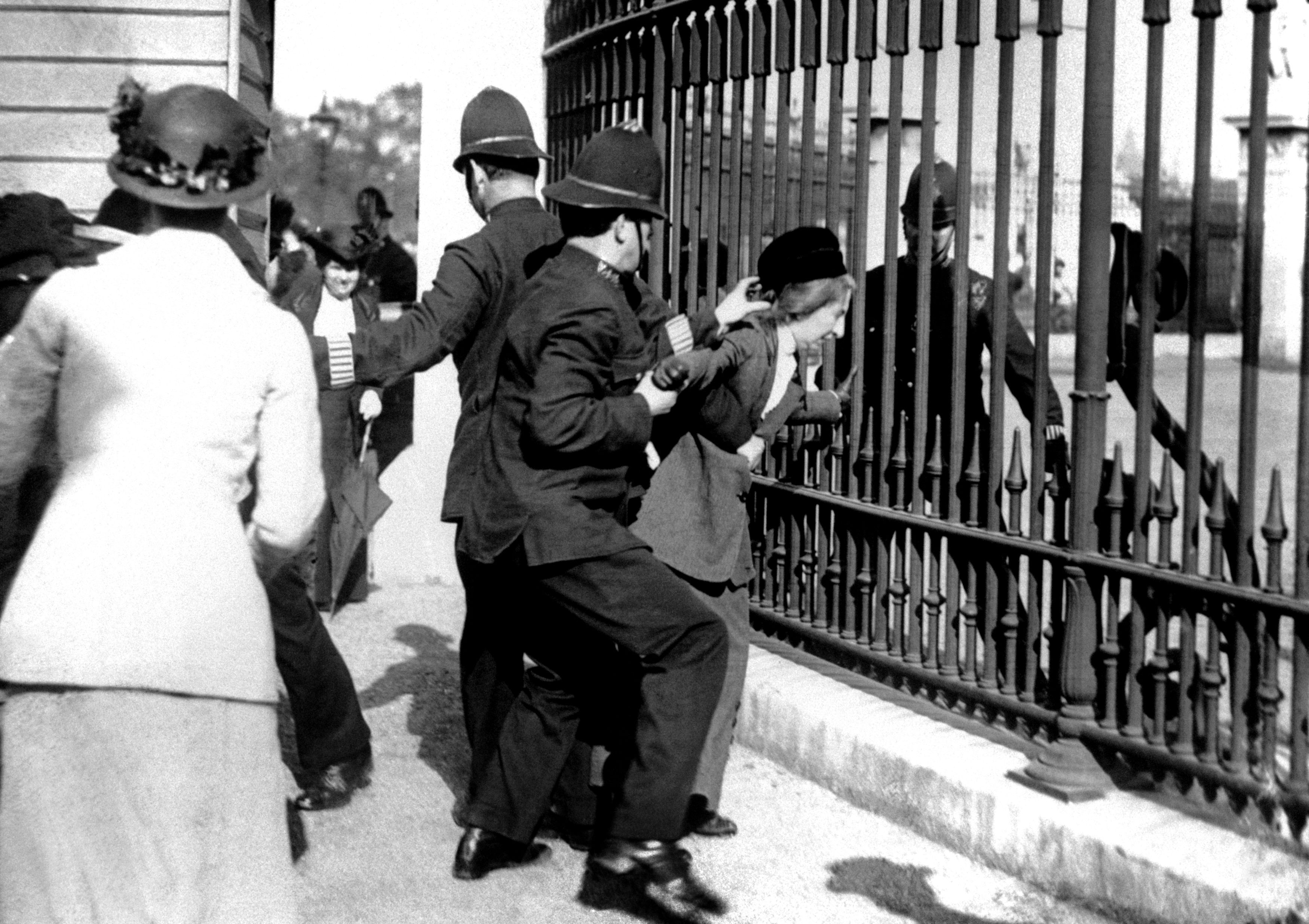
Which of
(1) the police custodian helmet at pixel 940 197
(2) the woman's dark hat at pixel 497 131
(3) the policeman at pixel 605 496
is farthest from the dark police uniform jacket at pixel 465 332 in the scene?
(1) the police custodian helmet at pixel 940 197

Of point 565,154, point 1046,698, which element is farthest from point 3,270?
point 565,154

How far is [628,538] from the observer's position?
168 inches

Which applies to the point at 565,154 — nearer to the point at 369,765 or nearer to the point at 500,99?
the point at 500,99

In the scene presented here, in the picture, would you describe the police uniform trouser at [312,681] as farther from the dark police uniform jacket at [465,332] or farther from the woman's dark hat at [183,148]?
the woman's dark hat at [183,148]

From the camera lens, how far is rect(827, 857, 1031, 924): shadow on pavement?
170 inches

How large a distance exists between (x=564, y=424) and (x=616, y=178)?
27.0 inches

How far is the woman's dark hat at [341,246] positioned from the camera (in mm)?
8477

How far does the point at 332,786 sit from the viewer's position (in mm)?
5227

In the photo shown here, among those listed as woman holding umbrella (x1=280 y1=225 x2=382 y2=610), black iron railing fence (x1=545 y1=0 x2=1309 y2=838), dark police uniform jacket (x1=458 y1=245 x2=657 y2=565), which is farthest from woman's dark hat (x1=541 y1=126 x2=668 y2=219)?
woman holding umbrella (x1=280 y1=225 x2=382 y2=610)

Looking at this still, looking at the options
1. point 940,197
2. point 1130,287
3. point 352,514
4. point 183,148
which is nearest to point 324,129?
point 352,514

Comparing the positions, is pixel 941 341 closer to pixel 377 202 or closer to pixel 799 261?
pixel 799 261

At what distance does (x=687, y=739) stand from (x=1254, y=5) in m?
2.22

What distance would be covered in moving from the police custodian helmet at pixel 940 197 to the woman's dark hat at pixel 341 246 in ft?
11.0

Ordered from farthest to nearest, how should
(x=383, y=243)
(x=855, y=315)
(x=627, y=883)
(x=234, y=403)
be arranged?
(x=383, y=243) < (x=855, y=315) < (x=627, y=883) < (x=234, y=403)
